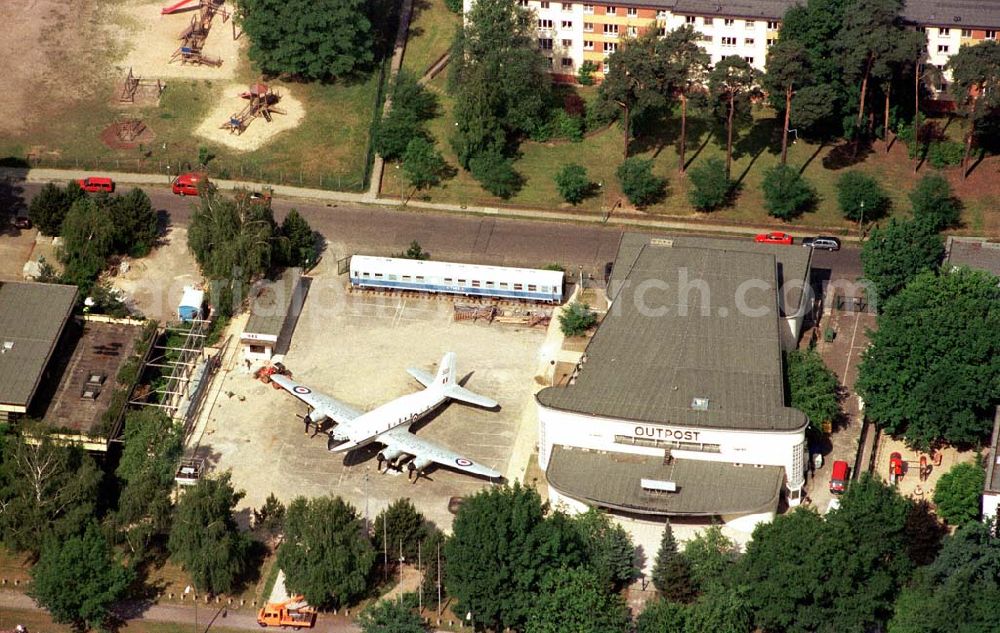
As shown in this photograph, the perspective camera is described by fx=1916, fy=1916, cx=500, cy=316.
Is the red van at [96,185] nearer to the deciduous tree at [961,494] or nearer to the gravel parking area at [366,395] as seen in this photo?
the gravel parking area at [366,395]

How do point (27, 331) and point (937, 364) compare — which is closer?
point (937, 364)

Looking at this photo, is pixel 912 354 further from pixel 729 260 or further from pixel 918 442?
pixel 729 260

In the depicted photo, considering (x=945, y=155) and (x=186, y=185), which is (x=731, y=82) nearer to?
(x=945, y=155)

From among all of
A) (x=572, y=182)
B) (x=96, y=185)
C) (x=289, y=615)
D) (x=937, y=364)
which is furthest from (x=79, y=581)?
(x=937, y=364)

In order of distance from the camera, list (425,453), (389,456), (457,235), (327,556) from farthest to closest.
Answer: (457,235)
(389,456)
(425,453)
(327,556)

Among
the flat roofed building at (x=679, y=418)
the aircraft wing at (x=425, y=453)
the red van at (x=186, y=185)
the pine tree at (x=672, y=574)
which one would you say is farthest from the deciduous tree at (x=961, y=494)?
the red van at (x=186, y=185)

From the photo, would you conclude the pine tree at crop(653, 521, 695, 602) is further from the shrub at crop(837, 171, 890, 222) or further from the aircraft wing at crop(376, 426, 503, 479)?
the shrub at crop(837, 171, 890, 222)
